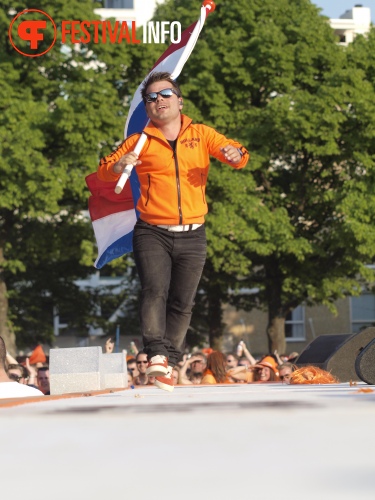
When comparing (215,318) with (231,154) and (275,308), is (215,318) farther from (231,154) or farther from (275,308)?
(231,154)

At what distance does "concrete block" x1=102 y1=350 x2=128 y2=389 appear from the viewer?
11758 mm

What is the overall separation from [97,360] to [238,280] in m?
27.2

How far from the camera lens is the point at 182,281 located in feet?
24.5

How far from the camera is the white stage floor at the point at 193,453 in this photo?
2680mm

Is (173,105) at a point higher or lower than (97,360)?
higher

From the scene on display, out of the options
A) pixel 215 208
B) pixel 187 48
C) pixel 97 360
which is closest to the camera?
pixel 187 48

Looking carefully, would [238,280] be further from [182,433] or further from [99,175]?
[182,433]

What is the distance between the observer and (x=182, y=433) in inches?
153

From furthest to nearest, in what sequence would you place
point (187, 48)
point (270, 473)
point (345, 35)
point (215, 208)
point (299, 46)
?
point (345, 35) → point (299, 46) → point (215, 208) → point (187, 48) → point (270, 473)

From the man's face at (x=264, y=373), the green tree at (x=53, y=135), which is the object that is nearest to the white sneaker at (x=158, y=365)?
the man's face at (x=264, y=373)

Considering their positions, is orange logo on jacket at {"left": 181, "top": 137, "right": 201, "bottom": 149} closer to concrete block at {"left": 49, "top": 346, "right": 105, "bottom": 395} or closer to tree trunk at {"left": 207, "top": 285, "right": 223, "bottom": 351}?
concrete block at {"left": 49, "top": 346, "right": 105, "bottom": 395}

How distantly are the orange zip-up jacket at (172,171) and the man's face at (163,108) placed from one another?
0.26 feet

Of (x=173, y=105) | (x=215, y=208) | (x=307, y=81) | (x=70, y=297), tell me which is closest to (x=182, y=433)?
(x=173, y=105)

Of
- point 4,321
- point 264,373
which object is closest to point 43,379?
point 264,373
